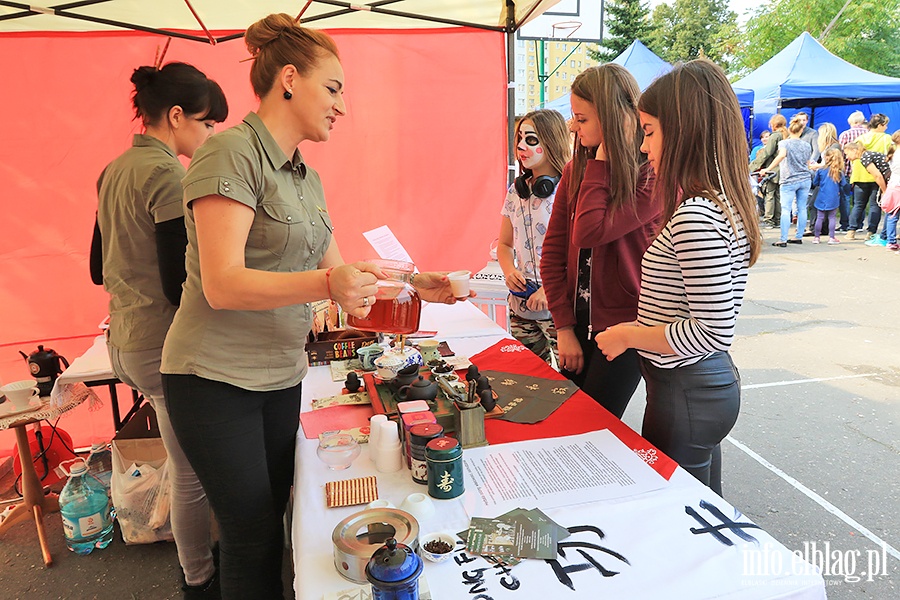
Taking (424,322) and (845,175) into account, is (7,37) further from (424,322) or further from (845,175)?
(845,175)

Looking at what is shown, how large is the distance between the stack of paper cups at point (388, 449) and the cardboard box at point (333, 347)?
0.80m

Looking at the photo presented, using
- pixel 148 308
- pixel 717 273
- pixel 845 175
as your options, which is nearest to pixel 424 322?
pixel 148 308

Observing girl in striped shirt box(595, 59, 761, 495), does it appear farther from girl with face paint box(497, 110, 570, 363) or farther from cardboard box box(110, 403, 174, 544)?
cardboard box box(110, 403, 174, 544)

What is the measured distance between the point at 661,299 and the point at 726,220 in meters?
0.23

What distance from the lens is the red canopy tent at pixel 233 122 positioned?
9.39 feet

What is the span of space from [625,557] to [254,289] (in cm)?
80

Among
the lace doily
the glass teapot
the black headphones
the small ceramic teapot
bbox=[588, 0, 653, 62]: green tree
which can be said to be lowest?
the lace doily

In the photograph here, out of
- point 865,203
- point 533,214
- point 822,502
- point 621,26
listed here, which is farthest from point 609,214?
point 621,26

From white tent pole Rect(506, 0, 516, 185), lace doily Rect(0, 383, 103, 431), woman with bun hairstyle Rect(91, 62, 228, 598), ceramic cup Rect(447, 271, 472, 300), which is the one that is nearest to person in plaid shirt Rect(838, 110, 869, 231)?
white tent pole Rect(506, 0, 516, 185)

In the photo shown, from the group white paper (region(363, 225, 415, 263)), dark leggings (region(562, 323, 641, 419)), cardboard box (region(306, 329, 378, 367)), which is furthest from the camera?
white paper (region(363, 225, 415, 263))

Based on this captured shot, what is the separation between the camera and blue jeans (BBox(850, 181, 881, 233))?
27.4 ft

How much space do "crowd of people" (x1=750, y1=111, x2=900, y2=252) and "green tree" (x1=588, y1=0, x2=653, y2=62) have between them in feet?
45.3

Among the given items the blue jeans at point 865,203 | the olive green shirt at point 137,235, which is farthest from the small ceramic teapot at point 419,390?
the blue jeans at point 865,203

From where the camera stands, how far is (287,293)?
1083 mm
